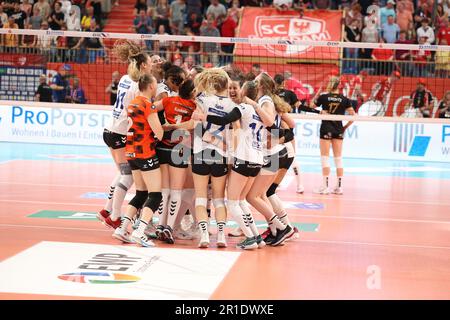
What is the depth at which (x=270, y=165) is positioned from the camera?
9133mm

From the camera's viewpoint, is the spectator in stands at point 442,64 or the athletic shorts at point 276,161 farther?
the spectator in stands at point 442,64

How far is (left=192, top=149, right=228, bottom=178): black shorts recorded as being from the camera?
28.6 feet

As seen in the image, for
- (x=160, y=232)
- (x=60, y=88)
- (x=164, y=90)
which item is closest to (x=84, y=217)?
(x=160, y=232)

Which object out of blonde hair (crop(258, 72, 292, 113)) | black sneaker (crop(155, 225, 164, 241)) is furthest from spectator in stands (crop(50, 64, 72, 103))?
blonde hair (crop(258, 72, 292, 113))

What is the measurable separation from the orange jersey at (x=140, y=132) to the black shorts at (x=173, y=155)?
9.2 inches

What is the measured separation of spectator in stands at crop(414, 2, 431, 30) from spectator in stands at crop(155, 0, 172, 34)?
7531mm

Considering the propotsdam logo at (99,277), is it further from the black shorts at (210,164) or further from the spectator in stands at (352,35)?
the spectator in stands at (352,35)

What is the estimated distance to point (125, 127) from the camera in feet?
31.1

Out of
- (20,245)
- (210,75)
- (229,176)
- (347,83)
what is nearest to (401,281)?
(229,176)

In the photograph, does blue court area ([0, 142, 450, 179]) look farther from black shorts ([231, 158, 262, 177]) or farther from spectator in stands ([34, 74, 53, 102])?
black shorts ([231, 158, 262, 177])

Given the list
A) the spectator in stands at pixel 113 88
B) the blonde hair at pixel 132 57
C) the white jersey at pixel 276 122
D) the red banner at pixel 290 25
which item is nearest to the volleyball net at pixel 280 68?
the spectator in stands at pixel 113 88

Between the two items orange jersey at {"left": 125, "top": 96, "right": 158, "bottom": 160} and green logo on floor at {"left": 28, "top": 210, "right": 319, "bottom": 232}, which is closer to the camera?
orange jersey at {"left": 125, "top": 96, "right": 158, "bottom": 160}

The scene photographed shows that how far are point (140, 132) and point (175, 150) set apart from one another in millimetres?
537

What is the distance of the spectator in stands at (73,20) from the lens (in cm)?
2392
